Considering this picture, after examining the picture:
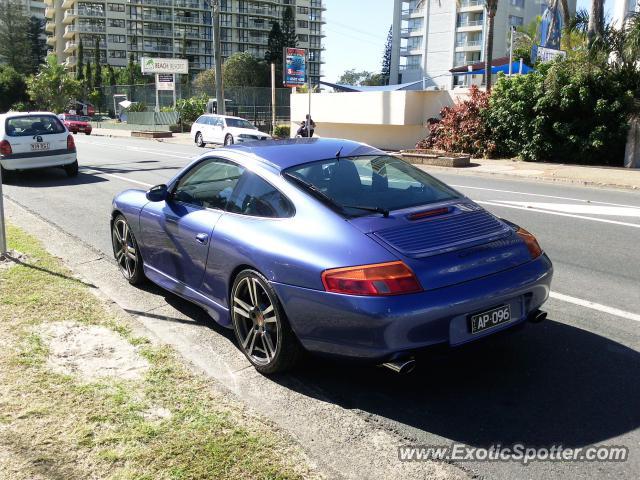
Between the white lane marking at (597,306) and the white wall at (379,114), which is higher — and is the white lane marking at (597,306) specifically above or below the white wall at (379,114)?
below

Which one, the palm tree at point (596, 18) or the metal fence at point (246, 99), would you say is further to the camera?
the metal fence at point (246, 99)

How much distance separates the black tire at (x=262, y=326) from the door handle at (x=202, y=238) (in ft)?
1.50

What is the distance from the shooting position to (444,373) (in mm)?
4051

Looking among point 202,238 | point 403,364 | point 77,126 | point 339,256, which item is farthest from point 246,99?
point 403,364

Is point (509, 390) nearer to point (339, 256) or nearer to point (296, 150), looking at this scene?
point (339, 256)

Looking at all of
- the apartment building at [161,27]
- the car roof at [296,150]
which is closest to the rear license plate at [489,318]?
the car roof at [296,150]

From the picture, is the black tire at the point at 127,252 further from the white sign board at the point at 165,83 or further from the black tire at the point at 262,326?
the white sign board at the point at 165,83

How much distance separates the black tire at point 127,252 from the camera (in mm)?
5828

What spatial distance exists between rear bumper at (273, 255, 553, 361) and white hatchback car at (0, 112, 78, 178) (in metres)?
12.7

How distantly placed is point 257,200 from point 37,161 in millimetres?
12128

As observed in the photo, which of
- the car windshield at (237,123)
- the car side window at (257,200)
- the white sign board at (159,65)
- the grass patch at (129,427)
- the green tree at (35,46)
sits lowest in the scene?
the grass patch at (129,427)

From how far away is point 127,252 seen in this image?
602cm

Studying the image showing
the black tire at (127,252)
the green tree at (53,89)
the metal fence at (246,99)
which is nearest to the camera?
the black tire at (127,252)

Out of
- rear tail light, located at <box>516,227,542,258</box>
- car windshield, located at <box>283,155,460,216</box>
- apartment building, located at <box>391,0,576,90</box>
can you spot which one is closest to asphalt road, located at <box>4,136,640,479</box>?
rear tail light, located at <box>516,227,542,258</box>
